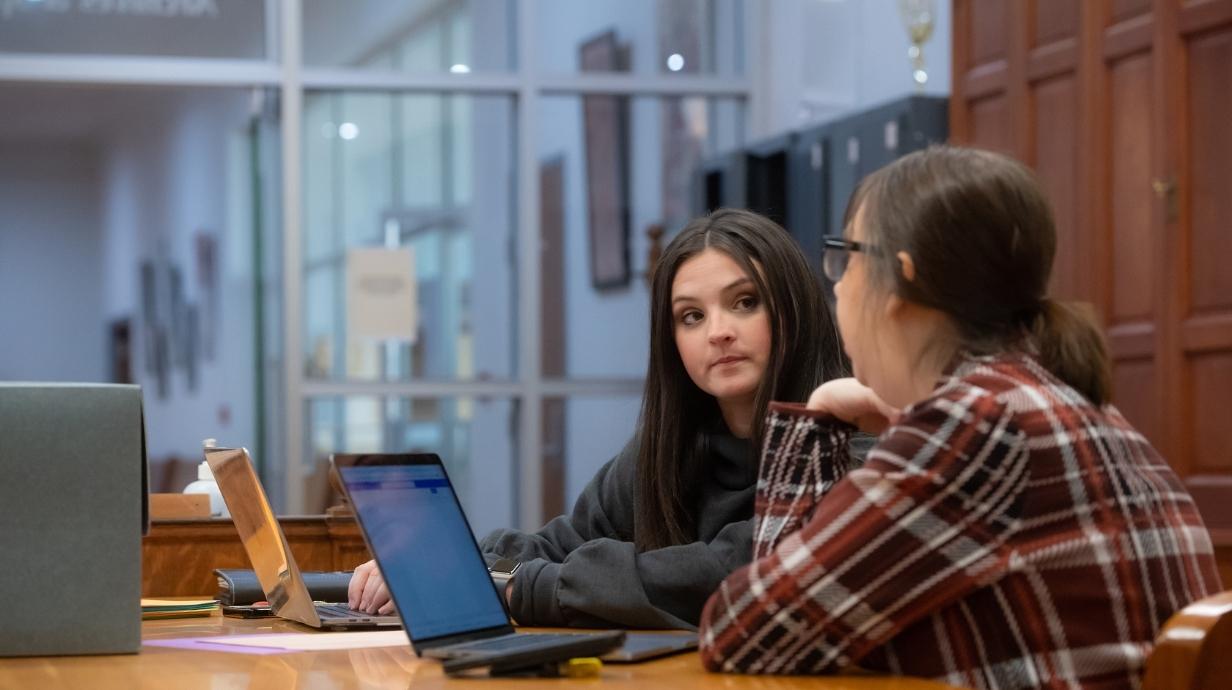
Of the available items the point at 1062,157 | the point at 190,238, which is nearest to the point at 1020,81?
the point at 1062,157

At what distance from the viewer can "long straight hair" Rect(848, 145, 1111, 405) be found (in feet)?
5.41

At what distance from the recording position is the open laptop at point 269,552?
85.8 inches

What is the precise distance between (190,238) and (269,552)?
564 centimetres

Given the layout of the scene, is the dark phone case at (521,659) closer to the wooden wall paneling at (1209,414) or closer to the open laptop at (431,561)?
the open laptop at (431,561)

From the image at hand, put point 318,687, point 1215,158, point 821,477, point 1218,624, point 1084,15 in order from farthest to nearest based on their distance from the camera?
point 1084,15, point 1215,158, point 821,477, point 318,687, point 1218,624

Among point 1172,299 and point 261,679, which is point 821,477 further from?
point 1172,299

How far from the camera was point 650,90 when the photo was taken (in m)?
7.32

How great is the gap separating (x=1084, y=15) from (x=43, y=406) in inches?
137

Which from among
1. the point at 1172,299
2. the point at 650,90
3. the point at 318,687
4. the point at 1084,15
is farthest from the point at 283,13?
the point at 318,687

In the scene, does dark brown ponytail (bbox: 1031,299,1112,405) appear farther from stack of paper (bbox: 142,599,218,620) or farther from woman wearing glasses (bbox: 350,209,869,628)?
stack of paper (bbox: 142,599,218,620)

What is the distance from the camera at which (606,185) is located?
732cm

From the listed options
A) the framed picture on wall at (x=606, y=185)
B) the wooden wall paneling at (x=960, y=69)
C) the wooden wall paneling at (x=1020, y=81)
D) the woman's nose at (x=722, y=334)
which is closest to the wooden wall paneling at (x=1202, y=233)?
the wooden wall paneling at (x=1020, y=81)

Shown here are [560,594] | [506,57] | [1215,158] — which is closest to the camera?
[560,594]

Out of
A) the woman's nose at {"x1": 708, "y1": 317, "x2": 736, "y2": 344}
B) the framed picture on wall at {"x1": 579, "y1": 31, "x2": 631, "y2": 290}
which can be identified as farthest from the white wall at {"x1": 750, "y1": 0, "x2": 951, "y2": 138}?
the woman's nose at {"x1": 708, "y1": 317, "x2": 736, "y2": 344}
